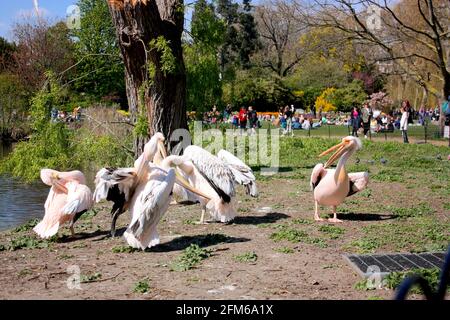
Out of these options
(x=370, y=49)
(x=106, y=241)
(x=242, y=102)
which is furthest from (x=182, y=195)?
(x=242, y=102)

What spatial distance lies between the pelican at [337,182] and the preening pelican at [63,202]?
373 centimetres

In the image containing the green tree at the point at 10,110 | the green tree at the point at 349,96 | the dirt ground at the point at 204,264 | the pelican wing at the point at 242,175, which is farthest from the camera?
the green tree at the point at 349,96

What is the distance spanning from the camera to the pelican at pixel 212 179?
29.9 ft

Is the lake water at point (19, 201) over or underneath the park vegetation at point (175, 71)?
underneath

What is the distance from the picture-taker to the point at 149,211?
7.40 m

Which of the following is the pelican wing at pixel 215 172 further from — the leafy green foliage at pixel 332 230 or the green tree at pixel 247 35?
the green tree at pixel 247 35

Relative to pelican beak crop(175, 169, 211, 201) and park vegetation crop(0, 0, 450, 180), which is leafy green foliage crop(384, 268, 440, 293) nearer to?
pelican beak crop(175, 169, 211, 201)

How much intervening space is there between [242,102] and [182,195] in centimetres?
3927

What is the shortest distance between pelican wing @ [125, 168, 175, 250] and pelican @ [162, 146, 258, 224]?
142 cm

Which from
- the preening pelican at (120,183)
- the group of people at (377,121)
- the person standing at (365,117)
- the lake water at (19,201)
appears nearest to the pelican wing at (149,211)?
the preening pelican at (120,183)

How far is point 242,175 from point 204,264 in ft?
9.66

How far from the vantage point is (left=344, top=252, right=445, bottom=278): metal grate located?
6143mm

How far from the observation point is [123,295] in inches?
222
